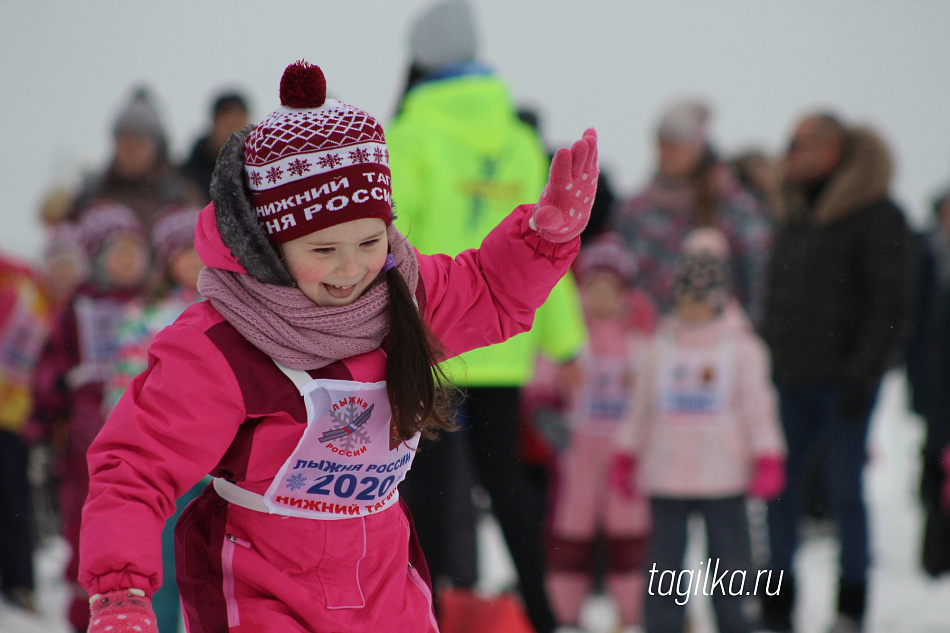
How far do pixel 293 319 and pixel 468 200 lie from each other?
116 centimetres

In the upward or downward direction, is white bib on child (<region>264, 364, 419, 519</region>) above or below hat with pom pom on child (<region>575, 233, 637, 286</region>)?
above

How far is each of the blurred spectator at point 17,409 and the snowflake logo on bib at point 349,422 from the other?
8.80ft

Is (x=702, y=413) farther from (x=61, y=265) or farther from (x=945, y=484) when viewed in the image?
(x=61, y=265)

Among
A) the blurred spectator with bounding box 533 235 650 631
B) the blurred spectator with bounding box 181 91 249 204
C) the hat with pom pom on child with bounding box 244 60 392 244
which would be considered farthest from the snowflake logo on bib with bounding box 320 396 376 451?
the blurred spectator with bounding box 533 235 650 631

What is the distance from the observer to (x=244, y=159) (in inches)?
54.4

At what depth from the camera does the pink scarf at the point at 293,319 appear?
4.32ft

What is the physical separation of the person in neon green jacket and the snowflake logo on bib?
0.92 meters

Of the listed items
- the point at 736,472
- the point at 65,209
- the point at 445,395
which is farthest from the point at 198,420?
the point at 65,209

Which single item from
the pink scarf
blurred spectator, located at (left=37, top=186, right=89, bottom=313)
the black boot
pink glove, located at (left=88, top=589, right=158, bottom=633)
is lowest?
the black boot

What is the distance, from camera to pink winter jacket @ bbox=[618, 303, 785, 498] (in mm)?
3154

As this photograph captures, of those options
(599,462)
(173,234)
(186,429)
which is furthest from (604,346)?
(186,429)

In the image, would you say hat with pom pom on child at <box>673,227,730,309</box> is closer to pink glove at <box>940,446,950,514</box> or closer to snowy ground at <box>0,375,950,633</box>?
snowy ground at <box>0,375,950,633</box>

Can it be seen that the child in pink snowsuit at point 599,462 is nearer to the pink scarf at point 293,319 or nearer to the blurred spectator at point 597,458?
the blurred spectator at point 597,458

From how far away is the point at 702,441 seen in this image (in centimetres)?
318
